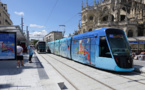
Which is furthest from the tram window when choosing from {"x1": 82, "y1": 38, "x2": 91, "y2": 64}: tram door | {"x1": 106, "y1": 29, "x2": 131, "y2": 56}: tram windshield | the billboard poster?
the billboard poster

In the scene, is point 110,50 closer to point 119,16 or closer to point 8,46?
point 8,46

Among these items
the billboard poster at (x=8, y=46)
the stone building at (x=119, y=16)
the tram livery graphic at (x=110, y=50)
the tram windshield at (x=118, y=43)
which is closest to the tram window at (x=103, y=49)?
the tram livery graphic at (x=110, y=50)

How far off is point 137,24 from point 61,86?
37147mm

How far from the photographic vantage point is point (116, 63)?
784cm

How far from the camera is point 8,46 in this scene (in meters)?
9.01

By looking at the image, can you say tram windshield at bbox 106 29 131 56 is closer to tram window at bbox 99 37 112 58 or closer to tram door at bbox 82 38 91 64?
tram window at bbox 99 37 112 58

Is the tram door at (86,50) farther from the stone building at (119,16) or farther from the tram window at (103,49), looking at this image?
the stone building at (119,16)

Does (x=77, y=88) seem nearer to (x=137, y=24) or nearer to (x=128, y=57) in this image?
(x=128, y=57)

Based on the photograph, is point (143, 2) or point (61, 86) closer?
point (61, 86)

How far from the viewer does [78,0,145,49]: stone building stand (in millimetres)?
36656

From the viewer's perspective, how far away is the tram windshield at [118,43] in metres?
8.09

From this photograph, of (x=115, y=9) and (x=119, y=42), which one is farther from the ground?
(x=115, y=9)

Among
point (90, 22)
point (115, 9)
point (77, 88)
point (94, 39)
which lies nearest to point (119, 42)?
point (94, 39)

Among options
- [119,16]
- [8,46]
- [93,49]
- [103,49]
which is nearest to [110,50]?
[103,49]
